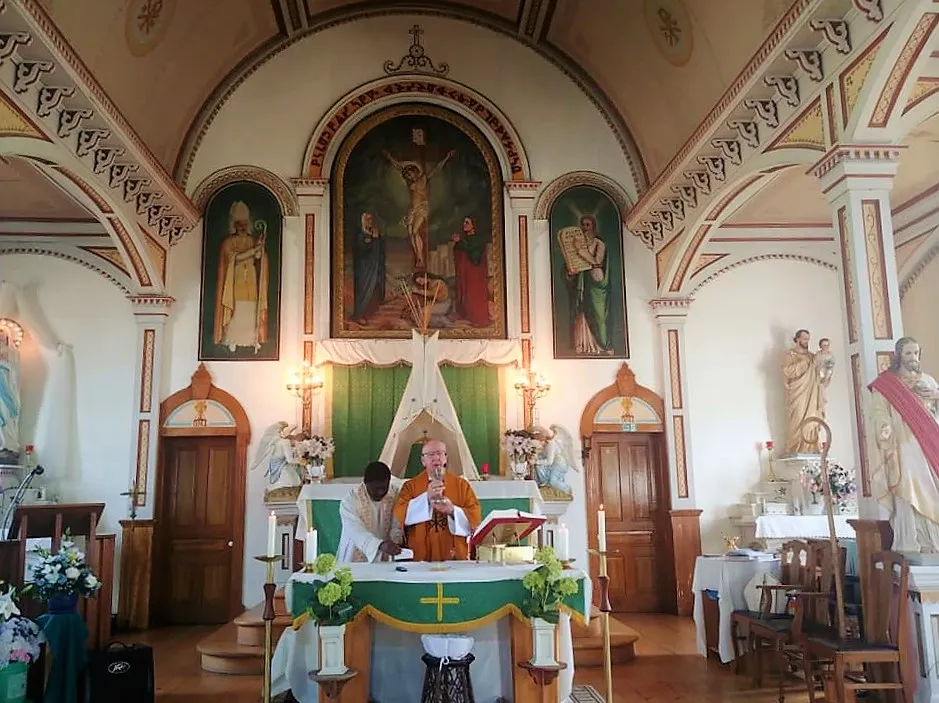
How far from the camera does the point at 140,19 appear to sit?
7969 mm

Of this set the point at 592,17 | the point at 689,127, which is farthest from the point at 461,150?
the point at 689,127

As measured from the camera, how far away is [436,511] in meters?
5.12

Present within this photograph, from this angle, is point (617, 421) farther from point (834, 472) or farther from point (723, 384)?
point (834, 472)

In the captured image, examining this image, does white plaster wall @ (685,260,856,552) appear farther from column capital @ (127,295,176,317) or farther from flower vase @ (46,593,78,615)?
flower vase @ (46,593,78,615)

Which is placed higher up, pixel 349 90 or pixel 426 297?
pixel 349 90

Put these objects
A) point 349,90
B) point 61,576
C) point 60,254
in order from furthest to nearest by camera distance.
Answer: point 349,90, point 60,254, point 61,576

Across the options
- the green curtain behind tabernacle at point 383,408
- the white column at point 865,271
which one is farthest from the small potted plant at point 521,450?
the white column at point 865,271

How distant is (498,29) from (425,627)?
28.8 ft

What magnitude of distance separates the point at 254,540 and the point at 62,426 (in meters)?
2.66

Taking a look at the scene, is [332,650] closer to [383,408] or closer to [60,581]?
[60,581]

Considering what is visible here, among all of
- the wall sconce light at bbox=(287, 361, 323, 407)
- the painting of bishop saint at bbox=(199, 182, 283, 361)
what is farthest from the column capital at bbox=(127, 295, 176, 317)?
the wall sconce light at bbox=(287, 361, 323, 407)

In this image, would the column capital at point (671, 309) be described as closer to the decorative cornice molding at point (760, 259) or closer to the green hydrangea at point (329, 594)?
the decorative cornice molding at point (760, 259)

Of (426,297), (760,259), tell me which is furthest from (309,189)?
(760,259)

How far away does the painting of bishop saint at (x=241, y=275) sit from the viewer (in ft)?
33.2
